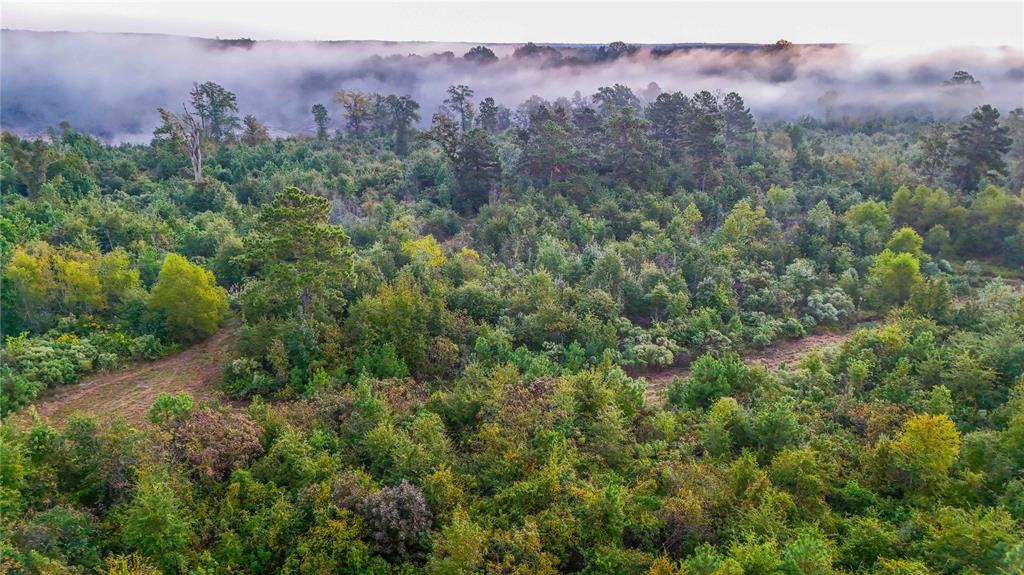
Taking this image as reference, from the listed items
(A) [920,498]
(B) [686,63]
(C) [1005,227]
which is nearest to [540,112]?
(C) [1005,227]

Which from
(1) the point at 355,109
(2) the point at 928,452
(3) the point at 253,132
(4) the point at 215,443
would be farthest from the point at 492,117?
(2) the point at 928,452

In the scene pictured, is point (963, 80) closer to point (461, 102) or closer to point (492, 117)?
point (492, 117)

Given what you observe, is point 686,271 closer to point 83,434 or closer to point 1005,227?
point 1005,227

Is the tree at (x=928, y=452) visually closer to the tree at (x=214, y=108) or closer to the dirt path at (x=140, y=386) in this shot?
the dirt path at (x=140, y=386)

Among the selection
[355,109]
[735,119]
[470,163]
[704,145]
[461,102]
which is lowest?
[470,163]

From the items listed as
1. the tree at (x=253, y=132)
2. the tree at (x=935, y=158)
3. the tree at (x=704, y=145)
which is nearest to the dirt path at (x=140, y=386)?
the tree at (x=704, y=145)

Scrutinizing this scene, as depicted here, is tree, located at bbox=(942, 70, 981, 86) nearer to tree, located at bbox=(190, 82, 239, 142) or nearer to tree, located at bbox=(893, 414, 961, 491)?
tree, located at bbox=(893, 414, 961, 491)
